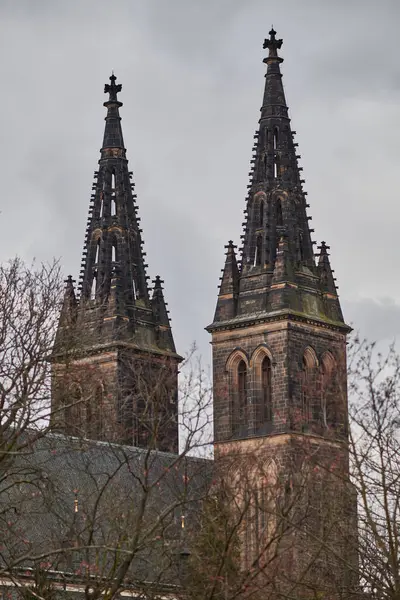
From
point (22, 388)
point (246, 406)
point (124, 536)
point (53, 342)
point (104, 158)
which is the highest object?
point (104, 158)

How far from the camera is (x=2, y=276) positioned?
3597cm

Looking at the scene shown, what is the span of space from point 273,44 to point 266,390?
13951mm

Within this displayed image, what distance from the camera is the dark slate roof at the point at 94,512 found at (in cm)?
2993

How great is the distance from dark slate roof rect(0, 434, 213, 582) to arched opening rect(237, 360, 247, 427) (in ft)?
12.7

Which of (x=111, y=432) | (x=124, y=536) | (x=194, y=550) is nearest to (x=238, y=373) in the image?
(x=111, y=432)

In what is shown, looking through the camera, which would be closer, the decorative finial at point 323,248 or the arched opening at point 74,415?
the arched opening at point 74,415

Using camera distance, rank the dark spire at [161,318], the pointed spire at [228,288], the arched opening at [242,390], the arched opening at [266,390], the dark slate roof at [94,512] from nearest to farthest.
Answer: the dark slate roof at [94,512], the arched opening at [266,390], the arched opening at [242,390], the pointed spire at [228,288], the dark spire at [161,318]

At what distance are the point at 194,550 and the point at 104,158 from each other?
3890 cm

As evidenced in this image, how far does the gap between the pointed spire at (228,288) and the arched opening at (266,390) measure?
2558mm

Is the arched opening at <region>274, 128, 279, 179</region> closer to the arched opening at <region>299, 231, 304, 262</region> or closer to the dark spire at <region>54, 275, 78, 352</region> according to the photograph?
the arched opening at <region>299, 231, 304, 262</region>

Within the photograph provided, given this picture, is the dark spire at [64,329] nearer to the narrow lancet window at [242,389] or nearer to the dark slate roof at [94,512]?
the dark slate roof at [94,512]

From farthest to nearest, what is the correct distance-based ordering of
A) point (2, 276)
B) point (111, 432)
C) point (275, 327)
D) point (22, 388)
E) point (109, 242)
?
point (109, 242)
point (275, 327)
point (111, 432)
point (2, 276)
point (22, 388)

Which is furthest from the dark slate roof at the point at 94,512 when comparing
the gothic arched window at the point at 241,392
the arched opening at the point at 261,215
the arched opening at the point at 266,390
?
the arched opening at the point at 261,215

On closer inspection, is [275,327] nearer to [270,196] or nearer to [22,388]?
[270,196]
